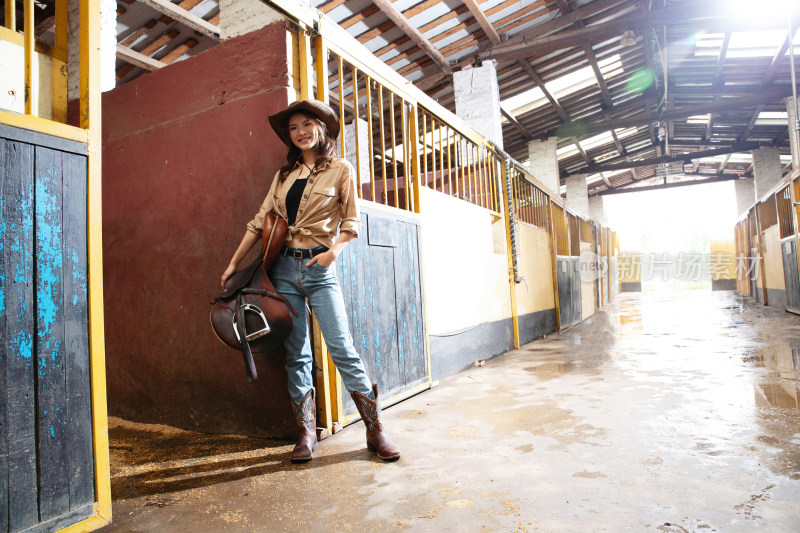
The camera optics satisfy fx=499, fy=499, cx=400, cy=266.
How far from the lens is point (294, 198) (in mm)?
2254

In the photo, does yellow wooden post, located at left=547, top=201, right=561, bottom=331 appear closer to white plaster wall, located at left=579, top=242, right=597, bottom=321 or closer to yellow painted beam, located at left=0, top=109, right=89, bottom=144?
white plaster wall, located at left=579, top=242, right=597, bottom=321

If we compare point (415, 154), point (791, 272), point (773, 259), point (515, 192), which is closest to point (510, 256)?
point (515, 192)

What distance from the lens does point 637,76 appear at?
1248 cm

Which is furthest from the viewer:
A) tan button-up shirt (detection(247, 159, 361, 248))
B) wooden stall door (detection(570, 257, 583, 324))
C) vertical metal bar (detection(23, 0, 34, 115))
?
wooden stall door (detection(570, 257, 583, 324))

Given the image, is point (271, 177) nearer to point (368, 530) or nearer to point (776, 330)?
point (368, 530)

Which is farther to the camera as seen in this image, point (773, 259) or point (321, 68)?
point (773, 259)

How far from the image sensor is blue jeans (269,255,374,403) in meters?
2.23

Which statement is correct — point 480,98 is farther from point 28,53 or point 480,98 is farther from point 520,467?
point 28,53

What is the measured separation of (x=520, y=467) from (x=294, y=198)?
1482 mm

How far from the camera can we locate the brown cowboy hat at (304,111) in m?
2.23

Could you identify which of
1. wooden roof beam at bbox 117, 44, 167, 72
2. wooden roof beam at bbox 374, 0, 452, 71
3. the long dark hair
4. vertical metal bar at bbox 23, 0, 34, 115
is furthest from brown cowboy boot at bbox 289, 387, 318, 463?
wooden roof beam at bbox 374, 0, 452, 71

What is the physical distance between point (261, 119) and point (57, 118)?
3.34 ft

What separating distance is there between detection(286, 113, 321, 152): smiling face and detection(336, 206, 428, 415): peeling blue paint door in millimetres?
722

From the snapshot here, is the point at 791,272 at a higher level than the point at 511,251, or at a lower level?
lower
